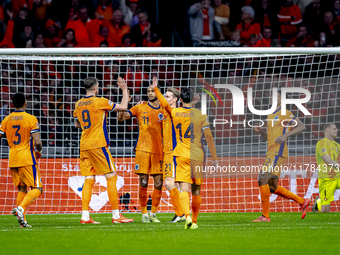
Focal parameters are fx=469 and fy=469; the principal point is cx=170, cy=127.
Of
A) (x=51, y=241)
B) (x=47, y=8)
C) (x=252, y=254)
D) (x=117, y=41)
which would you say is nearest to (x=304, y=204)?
(x=252, y=254)

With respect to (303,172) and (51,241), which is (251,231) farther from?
(303,172)

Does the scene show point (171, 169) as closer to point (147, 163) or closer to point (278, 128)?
→ point (147, 163)

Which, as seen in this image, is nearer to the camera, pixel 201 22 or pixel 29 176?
pixel 29 176

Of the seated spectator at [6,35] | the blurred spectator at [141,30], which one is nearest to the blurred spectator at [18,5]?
the seated spectator at [6,35]

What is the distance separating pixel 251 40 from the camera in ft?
43.9

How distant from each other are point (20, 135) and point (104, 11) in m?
8.14

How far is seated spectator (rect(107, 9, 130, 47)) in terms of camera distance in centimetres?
1395

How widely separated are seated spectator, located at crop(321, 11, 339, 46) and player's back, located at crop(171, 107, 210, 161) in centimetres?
932

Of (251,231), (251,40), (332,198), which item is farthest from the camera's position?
(251,40)

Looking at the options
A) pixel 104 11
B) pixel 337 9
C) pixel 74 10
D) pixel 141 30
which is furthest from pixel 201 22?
pixel 337 9

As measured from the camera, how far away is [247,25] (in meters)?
14.4

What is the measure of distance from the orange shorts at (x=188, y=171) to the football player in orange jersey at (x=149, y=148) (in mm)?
1624

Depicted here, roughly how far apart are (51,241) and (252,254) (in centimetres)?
219

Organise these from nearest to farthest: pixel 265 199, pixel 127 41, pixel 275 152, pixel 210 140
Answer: pixel 210 140, pixel 265 199, pixel 275 152, pixel 127 41
